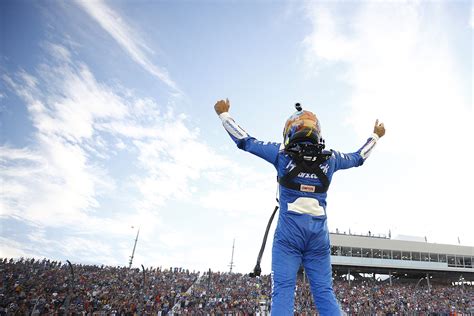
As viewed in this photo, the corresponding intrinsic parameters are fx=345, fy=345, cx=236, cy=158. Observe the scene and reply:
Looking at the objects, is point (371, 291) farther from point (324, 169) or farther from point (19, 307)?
point (324, 169)

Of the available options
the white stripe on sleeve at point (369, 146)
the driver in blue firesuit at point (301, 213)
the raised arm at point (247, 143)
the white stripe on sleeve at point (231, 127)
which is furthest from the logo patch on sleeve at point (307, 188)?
the white stripe on sleeve at point (369, 146)

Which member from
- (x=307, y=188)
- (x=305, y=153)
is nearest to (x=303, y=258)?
(x=307, y=188)

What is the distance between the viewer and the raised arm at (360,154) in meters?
3.98

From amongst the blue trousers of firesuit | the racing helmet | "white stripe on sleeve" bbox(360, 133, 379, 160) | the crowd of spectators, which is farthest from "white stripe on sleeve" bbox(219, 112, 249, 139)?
the crowd of spectators

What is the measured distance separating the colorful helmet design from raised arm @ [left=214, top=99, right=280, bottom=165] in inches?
6.9

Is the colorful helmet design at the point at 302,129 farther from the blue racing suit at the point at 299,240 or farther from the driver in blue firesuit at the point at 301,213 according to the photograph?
the blue racing suit at the point at 299,240

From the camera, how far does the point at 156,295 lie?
2298 cm

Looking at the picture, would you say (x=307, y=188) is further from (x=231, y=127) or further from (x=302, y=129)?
(x=231, y=127)

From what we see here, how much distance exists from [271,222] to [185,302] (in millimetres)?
20955

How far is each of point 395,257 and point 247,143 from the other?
46.0m

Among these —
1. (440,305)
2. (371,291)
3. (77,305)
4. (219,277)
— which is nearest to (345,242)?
(371,291)

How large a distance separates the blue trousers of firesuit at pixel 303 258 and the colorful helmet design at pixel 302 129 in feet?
2.55

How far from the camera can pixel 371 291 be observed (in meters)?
34.4

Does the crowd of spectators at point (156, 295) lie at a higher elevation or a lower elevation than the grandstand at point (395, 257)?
lower
